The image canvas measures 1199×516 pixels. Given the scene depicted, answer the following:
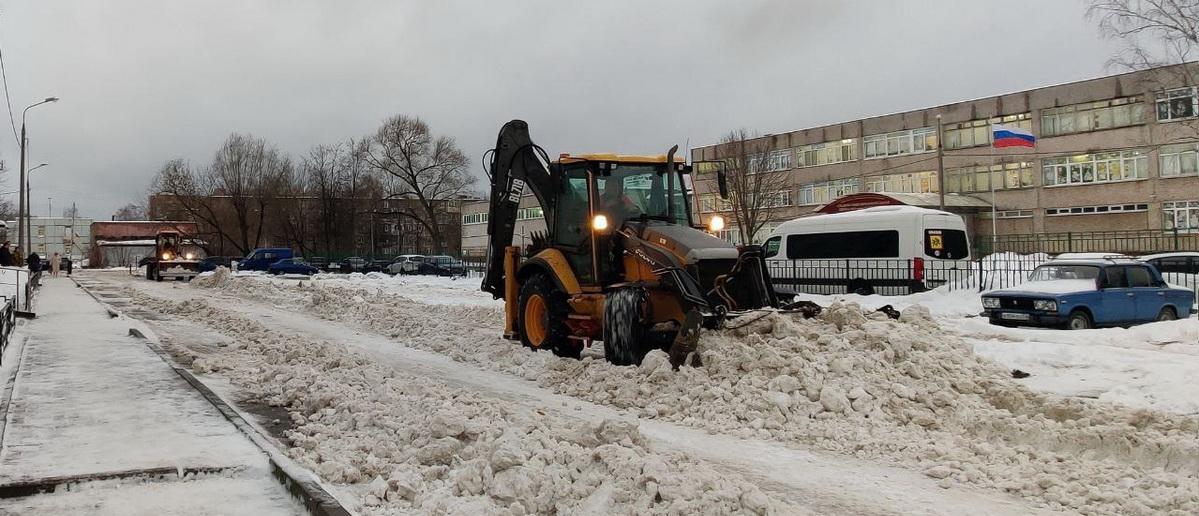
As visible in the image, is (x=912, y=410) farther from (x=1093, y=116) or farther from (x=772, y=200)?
(x=1093, y=116)

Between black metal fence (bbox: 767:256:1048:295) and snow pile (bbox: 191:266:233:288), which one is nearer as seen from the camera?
black metal fence (bbox: 767:256:1048:295)

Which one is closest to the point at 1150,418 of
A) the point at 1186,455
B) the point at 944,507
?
the point at 1186,455

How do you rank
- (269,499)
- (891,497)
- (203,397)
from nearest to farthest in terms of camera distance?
(269,499)
(891,497)
(203,397)

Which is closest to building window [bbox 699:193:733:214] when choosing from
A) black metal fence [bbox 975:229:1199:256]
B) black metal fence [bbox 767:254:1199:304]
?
black metal fence [bbox 767:254:1199:304]

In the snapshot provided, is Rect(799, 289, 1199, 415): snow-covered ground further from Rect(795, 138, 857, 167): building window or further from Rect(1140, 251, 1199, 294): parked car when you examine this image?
Rect(795, 138, 857, 167): building window

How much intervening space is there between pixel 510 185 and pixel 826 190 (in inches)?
1947

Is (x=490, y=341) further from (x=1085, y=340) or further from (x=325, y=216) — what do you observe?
(x=325, y=216)

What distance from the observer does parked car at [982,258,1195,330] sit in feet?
47.1

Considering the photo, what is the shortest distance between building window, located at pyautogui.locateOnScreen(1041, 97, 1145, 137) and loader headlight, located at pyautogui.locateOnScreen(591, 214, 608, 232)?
43825mm

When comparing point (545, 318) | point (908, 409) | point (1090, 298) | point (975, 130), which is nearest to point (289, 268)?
point (545, 318)

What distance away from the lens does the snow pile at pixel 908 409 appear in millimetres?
5668

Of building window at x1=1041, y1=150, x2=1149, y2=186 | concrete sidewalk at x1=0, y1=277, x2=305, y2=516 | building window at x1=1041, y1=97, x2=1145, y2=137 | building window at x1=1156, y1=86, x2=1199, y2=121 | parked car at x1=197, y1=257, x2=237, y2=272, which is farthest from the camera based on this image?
parked car at x1=197, y1=257, x2=237, y2=272

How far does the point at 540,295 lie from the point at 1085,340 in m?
7.77

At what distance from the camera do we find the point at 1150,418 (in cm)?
672
